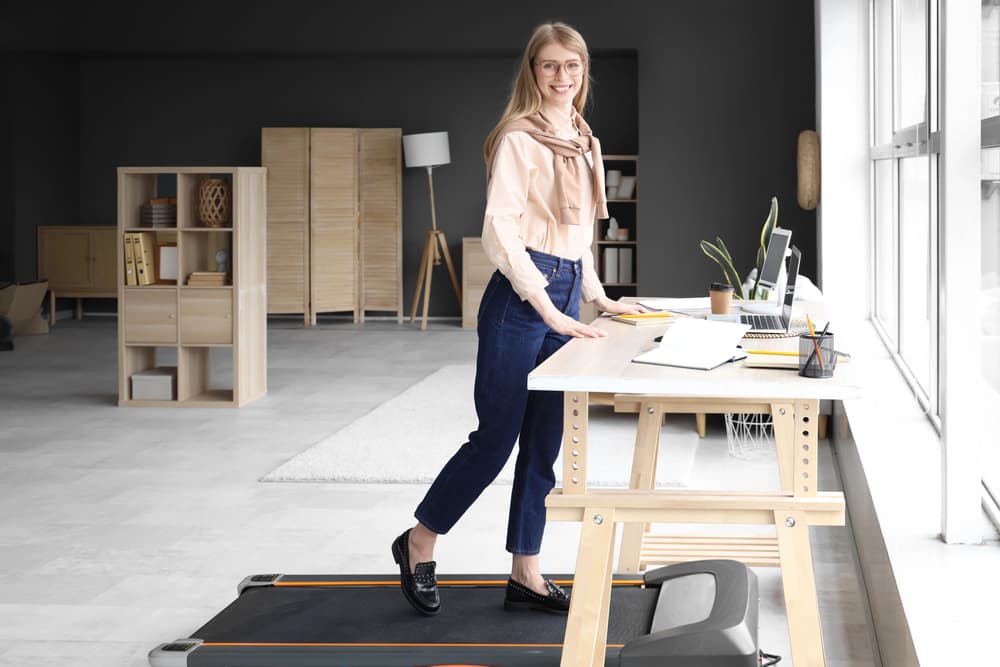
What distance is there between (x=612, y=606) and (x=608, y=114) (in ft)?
30.5

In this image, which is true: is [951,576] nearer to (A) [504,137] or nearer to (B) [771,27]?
(A) [504,137]

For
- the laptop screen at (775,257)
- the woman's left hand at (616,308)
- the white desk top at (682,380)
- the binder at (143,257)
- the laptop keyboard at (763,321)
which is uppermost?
the binder at (143,257)

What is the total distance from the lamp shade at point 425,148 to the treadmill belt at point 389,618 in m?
8.43

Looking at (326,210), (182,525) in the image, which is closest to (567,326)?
(182,525)

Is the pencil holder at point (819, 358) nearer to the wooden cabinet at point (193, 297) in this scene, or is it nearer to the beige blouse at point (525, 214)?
the beige blouse at point (525, 214)

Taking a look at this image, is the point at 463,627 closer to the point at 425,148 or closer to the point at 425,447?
the point at 425,447

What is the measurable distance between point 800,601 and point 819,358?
0.49 m

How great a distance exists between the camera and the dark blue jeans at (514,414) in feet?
9.38

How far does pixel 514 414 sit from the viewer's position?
2.88 metres

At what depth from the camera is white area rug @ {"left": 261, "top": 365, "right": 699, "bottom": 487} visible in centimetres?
511

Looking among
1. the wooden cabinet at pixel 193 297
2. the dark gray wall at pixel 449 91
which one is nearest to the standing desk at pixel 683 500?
the wooden cabinet at pixel 193 297

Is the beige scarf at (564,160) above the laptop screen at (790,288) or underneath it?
above

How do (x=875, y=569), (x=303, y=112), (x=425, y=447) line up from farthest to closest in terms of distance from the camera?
(x=303, y=112)
(x=425, y=447)
(x=875, y=569)

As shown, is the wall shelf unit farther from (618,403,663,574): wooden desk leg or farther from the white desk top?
the white desk top
